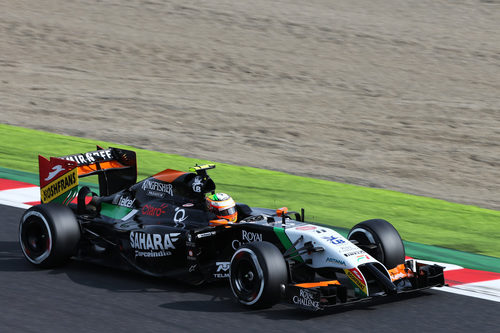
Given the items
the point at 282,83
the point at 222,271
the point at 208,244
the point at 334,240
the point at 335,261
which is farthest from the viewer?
the point at 282,83

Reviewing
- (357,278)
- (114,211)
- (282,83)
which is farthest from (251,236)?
(282,83)

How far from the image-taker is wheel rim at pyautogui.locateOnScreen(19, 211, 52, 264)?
8.32 m

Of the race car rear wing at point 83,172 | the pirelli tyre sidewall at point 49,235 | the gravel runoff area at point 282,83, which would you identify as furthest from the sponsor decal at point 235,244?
the gravel runoff area at point 282,83

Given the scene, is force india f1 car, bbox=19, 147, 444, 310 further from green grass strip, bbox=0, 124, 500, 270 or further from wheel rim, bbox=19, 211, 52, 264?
green grass strip, bbox=0, 124, 500, 270

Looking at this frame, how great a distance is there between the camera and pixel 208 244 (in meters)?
7.75

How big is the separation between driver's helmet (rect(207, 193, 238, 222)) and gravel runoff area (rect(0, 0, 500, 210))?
5341mm

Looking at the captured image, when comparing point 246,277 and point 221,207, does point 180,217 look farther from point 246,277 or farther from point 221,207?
point 246,277

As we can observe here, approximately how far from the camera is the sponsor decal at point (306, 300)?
6.78m

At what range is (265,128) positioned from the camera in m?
16.5

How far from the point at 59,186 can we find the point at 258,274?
2943 mm

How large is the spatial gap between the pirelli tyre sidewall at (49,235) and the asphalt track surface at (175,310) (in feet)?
0.55

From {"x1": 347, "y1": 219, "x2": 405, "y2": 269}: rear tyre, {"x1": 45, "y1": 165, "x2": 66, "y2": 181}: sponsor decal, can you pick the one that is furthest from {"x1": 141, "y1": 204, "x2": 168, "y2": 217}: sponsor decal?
{"x1": 347, "y1": 219, "x2": 405, "y2": 269}: rear tyre

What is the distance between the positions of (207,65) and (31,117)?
18.3 feet

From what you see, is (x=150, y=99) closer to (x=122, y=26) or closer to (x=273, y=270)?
(x=122, y=26)
